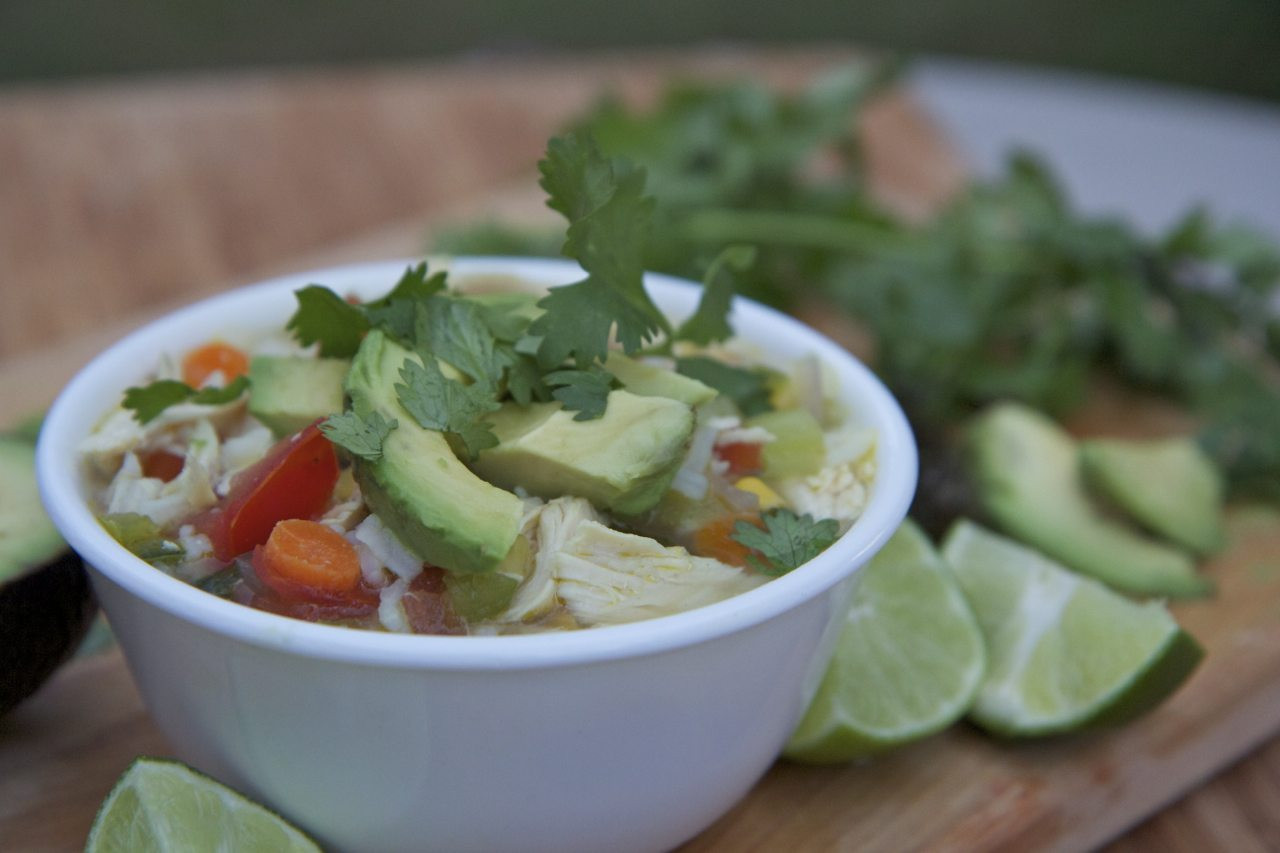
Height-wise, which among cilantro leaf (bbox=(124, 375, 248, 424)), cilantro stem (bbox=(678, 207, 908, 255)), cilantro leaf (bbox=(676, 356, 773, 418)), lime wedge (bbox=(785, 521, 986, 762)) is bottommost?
cilantro stem (bbox=(678, 207, 908, 255))

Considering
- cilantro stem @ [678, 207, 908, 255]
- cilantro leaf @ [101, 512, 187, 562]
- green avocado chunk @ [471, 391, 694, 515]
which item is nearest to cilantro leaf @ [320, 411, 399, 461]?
green avocado chunk @ [471, 391, 694, 515]

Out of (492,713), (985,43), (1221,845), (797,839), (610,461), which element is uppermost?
(610,461)

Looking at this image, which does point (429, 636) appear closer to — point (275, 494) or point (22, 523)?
point (275, 494)

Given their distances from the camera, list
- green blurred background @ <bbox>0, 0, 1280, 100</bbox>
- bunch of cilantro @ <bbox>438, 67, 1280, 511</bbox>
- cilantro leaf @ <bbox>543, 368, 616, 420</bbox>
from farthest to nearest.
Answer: green blurred background @ <bbox>0, 0, 1280, 100</bbox>
bunch of cilantro @ <bbox>438, 67, 1280, 511</bbox>
cilantro leaf @ <bbox>543, 368, 616, 420</bbox>

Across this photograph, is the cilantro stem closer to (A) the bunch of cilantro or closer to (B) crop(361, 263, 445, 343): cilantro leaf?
(A) the bunch of cilantro

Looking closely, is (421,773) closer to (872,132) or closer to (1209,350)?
(1209,350)

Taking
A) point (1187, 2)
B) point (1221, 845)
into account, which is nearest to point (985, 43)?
point (1187, 2)

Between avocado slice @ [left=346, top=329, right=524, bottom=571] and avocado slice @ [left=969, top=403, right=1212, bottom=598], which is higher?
avocado slice @ [left=346, top=329, right=524, bottom=571]

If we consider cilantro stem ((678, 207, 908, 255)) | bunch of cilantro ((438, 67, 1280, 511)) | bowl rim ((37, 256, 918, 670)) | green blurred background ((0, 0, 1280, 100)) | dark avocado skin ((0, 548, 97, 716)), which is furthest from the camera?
green blurred background ((0, 0, 1280, 100))
